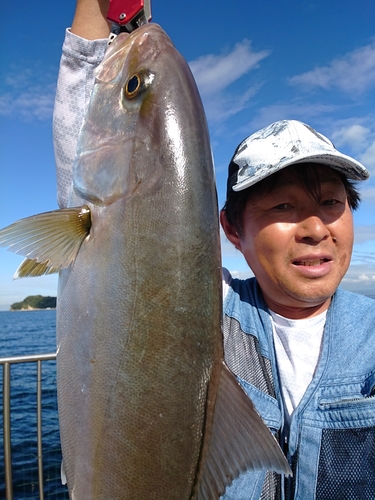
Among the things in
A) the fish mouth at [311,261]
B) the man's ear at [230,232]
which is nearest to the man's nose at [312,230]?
the fish mouth at [311,261]

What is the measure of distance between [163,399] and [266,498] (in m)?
1.32

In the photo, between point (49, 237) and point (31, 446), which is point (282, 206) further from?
point (31, 446)

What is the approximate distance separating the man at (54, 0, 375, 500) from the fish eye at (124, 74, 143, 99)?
2.36 ft

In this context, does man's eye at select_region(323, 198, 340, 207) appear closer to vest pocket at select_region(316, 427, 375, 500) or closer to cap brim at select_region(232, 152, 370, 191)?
cap brim at select_region(232, 152, 370, 191)

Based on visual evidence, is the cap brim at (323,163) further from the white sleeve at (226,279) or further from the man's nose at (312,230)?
the white sleeve at (226,279)

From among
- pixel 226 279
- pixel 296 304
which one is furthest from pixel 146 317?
A: pixel 226 279

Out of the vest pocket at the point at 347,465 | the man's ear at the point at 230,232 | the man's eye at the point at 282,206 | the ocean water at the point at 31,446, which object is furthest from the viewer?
the ocean water at the point at 31,446

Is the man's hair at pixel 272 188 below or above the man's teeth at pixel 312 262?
above

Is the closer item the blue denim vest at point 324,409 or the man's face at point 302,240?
the blue denim vest at point 324,409

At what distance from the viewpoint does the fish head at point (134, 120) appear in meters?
1.66

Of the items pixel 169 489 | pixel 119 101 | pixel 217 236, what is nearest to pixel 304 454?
pixel 169 489

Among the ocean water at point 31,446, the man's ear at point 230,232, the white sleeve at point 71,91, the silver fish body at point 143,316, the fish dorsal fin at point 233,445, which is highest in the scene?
the white sleeve at point 71,91

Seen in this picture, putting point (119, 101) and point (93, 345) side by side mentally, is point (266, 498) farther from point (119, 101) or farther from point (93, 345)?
point (119, 101)

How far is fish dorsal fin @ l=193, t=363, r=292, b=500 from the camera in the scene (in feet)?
5.15
